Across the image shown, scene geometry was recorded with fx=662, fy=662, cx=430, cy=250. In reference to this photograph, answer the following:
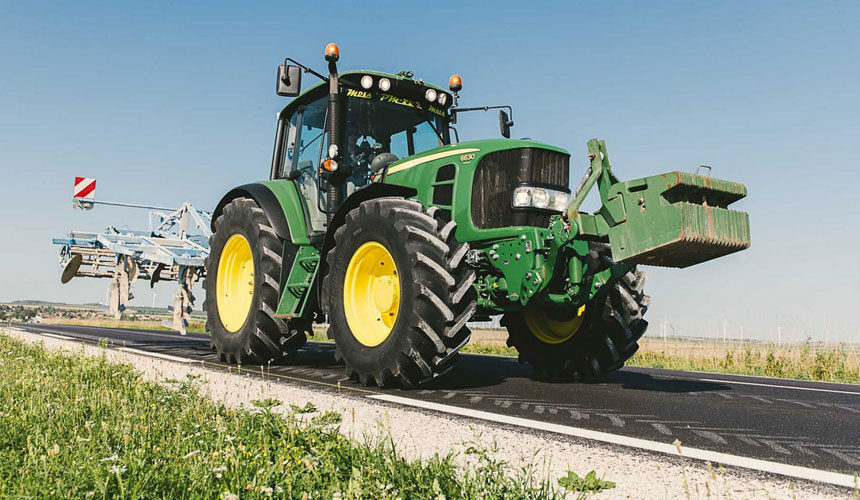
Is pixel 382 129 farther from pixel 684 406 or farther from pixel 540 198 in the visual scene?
pixel 684 406

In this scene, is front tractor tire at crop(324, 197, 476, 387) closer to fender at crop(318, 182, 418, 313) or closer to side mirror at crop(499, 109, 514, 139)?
fender at crop(318, 182, 418, 313)

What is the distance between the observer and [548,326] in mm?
6520

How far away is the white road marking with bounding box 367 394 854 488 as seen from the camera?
266 centimetres

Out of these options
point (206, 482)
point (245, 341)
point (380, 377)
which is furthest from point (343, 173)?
point (206, 482)

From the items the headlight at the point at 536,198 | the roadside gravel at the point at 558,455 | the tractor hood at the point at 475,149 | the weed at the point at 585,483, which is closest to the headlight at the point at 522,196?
the headlight at the point at 536,198

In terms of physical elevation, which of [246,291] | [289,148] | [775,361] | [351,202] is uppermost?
[289,148]

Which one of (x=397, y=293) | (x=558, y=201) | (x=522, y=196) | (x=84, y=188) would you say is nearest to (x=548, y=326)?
(x=558, y=201)

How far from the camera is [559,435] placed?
3301 mm

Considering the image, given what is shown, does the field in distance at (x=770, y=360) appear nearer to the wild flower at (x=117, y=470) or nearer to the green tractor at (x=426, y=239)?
the green tractor at (x=426, y=239)

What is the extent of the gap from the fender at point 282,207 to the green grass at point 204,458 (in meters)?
3.18

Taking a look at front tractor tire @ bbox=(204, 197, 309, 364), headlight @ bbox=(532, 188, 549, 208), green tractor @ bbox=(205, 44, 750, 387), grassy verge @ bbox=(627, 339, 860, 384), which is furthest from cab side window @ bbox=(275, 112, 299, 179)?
grassy verge @ bbox=(627, 339, 860, 384)

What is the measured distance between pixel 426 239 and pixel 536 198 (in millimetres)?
1213

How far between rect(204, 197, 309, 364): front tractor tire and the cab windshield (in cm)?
Result: 122

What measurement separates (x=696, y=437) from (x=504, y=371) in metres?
4.01
